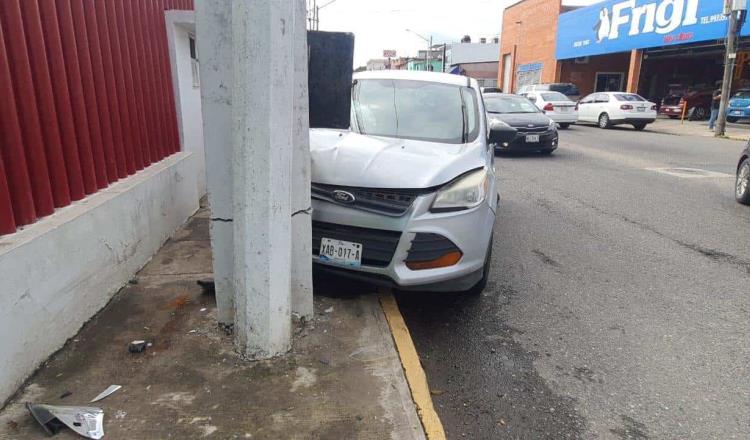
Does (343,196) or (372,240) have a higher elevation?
(343,196)

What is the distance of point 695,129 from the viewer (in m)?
21.5

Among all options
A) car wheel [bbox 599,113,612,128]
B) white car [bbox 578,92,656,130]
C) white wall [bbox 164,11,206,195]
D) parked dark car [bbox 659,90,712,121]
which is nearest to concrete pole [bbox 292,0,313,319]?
white wall [bbox 164,11,206,195]

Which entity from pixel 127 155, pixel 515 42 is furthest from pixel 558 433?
pixel 515 42

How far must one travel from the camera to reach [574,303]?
4430 millimetres

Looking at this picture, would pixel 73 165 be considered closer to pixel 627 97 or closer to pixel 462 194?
pixel 462 194

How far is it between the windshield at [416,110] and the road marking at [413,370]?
1554 mm

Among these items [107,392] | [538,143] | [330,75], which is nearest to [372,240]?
[330,75]

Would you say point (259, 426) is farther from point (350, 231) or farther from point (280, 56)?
point (280, 56)

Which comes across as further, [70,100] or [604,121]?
[604,121]

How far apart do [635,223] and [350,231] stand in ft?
15.5

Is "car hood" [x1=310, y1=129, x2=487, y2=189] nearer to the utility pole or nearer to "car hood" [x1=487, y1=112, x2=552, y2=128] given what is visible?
"car hood" [x1=487, y1=112, x2=552, y2=128]

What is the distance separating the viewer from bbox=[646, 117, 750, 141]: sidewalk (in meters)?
19.3

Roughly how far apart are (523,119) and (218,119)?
10620 millimetres

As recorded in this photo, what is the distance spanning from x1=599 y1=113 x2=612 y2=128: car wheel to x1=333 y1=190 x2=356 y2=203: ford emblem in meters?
20.7
